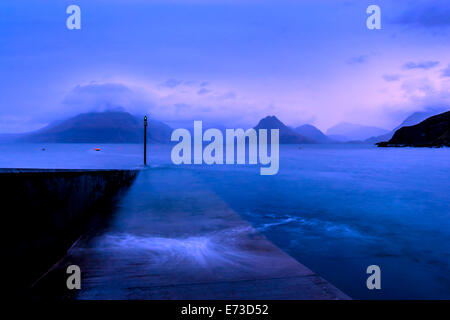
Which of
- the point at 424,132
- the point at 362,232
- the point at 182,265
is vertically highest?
the point at 424,132

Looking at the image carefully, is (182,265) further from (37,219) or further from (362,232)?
(362,232)

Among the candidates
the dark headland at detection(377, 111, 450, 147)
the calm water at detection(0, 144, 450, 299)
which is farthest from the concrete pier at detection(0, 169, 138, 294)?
the dark headland at detection(377, 111, 450, 147)

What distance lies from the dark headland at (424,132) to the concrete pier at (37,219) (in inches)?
6443

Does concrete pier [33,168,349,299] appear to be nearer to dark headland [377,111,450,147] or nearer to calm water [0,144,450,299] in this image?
calm water [0,144,450,299]

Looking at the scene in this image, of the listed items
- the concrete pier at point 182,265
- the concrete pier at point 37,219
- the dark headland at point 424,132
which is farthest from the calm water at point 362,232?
the dark headland at point 424,132

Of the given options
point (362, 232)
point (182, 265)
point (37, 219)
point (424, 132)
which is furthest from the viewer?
point (424, 132)

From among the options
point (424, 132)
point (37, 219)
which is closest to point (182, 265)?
point (37, 219)

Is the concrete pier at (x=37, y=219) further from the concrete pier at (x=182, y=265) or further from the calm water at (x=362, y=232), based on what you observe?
the calm water at (x=362, y=232)

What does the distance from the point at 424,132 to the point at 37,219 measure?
182604 mm

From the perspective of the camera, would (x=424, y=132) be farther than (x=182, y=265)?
Yes

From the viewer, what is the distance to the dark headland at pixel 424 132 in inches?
5608

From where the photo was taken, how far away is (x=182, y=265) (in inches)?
162

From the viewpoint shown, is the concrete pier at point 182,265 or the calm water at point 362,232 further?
the calm water at point 362,232

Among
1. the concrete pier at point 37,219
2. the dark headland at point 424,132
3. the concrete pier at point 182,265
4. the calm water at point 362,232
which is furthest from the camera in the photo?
the dark headland at point 424,132
